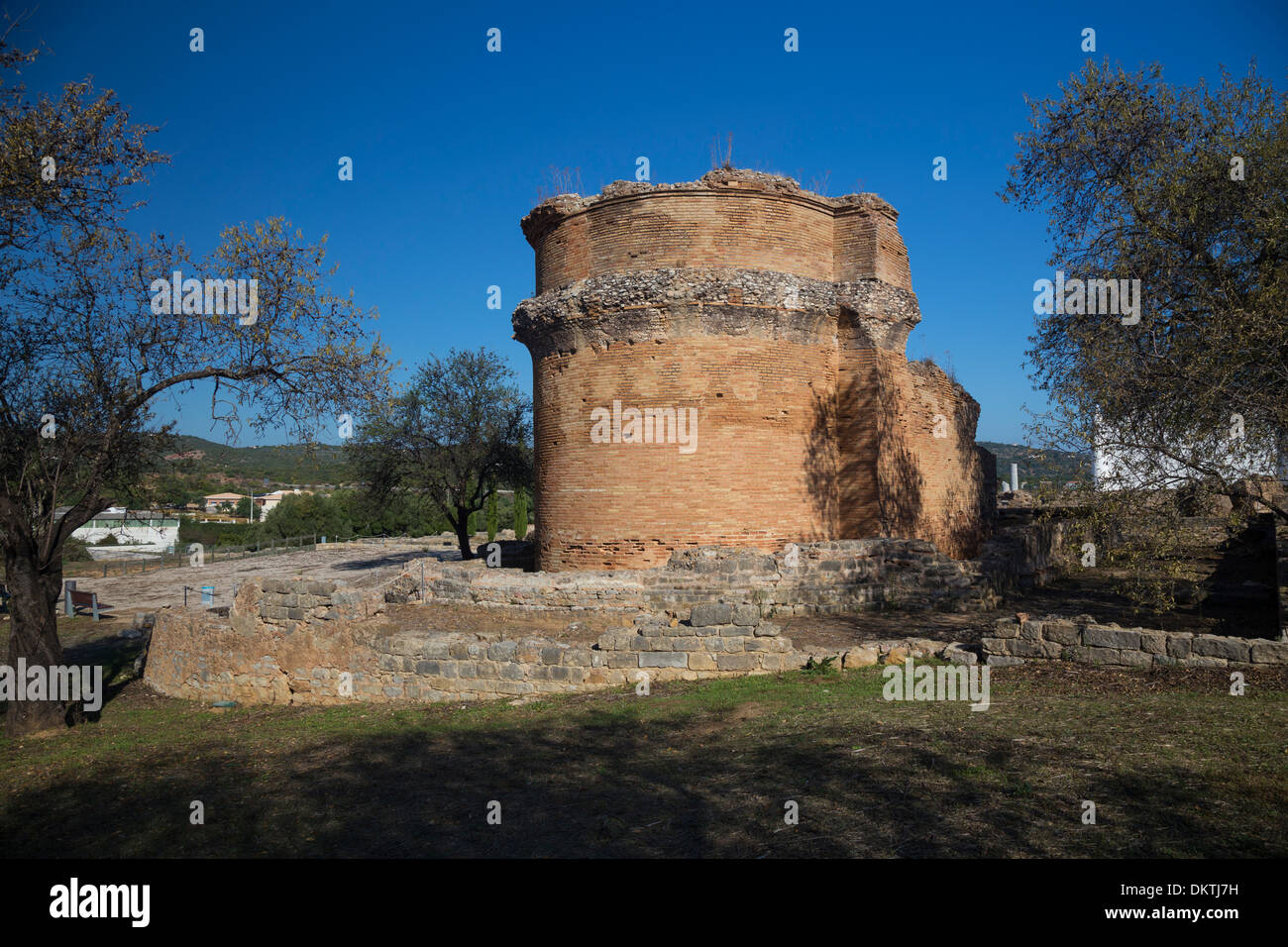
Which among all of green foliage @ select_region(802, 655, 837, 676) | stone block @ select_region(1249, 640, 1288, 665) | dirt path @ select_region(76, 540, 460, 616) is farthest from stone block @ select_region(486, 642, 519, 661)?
dirt path @ select_region(76, 540, 460, 616)

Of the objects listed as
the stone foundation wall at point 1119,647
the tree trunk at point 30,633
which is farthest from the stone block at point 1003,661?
the tree trunk at point 30,633

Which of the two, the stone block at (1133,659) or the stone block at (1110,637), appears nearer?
the stone block at (1133,659)

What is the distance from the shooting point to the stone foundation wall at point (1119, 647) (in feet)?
28.4

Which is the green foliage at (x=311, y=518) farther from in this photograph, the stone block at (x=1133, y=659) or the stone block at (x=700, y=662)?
the stone block at (x=1133, y=659)

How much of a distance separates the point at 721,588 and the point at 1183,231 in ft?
34.2

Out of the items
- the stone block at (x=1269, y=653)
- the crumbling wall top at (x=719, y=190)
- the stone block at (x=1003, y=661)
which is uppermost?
the crumbling wall top at (x=719, y=190)

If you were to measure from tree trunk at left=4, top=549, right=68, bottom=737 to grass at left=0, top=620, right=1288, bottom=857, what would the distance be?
0.64 m

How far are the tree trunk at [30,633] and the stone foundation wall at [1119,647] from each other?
12.7 meters

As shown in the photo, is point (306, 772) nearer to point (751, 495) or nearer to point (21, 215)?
point (21, 215)

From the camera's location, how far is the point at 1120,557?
37.1 ft

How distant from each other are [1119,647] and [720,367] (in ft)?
35.8

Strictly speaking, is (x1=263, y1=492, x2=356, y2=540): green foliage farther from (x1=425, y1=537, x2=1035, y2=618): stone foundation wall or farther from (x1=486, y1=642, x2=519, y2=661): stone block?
(x1=486, y1=642, x2=519, y2=661): stone block

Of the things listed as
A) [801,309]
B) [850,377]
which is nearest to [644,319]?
[801,309]

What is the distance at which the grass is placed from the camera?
492cm
